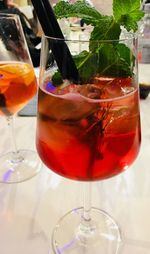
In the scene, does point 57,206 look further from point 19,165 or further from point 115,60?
point 115,60

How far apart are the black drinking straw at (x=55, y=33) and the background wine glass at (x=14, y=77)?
0.24m

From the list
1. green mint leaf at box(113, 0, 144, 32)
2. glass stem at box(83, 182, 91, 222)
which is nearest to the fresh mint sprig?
green mint leaf at box(113, 0, 144, 32)

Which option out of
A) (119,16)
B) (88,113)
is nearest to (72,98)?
(88,113)

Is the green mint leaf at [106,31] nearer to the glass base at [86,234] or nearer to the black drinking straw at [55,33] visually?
the black drinking straw at [55,33]

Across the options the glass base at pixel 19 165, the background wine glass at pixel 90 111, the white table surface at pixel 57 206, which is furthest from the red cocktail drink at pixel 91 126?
the glass base at pixel 19 165

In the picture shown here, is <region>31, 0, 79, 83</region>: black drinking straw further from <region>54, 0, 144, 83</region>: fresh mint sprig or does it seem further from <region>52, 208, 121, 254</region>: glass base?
<region>52, 208, 121, 254</region>: glass base

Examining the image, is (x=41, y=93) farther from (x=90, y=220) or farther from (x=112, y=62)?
(x=90, y=220)

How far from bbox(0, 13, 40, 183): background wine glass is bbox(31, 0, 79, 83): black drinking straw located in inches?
9.4

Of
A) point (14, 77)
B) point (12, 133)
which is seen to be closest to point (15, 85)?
point (14, 77)

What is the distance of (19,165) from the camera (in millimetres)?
757

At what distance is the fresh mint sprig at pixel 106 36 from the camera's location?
377 mm

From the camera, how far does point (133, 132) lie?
1.42ft

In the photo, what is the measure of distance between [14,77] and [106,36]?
0.94ft

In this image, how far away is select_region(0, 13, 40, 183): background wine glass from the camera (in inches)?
24.9
